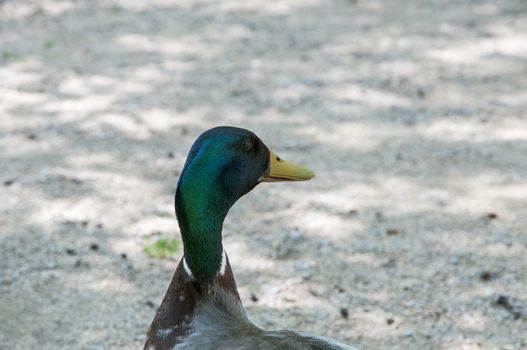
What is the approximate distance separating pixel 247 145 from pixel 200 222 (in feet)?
1.01

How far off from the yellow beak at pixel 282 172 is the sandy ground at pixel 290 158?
1060 mm

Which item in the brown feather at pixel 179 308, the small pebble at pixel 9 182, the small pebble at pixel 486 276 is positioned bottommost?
the small pebble at pixel 486 276

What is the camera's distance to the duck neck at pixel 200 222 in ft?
9.36

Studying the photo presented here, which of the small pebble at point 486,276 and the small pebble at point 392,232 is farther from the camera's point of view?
the small pebble at point 392,232

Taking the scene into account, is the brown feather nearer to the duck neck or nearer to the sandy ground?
the duck neck

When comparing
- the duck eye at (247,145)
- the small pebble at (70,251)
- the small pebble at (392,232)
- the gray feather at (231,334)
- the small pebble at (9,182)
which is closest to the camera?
the gray feather at (231,334)

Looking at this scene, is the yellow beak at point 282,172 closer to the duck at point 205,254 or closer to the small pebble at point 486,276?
the duck at point 205,254

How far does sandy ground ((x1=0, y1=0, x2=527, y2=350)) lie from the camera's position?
416 centimetres

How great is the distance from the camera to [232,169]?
2975 mm

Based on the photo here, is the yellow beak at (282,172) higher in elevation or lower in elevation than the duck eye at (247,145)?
lower

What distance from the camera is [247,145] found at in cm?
301

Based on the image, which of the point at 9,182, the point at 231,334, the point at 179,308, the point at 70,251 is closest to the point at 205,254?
the point at 179,308

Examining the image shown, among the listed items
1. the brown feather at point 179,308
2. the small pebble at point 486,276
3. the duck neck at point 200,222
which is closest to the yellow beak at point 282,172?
the duck neck at point 200,222

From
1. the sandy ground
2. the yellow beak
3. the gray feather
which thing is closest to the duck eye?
the yellow beak
